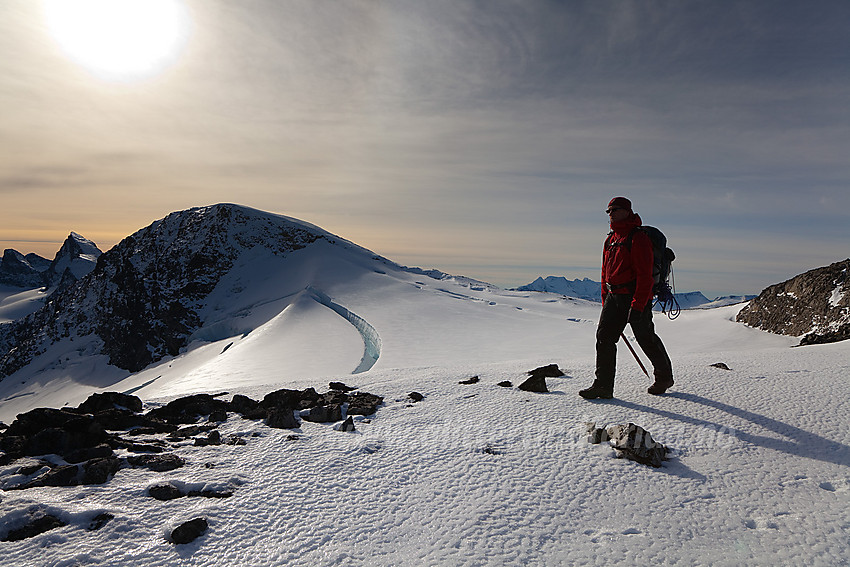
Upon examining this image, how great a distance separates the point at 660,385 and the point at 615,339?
83 cm

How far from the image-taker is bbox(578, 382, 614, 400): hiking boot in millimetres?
5973

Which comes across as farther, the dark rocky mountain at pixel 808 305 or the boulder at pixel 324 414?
the dark rocky mountain at pixel 808 305

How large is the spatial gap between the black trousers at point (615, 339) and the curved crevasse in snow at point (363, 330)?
39.2 feet

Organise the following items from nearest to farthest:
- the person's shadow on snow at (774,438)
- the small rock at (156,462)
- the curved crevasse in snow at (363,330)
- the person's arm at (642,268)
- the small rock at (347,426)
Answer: the person's shadow on snow at (774,438), the small rock at (156,462), the small rock at (347,426), the person's arm at (642,268), the curved crevasse in snow at (363,330)

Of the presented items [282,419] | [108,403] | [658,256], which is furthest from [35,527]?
[658,256]

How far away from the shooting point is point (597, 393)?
5992mm

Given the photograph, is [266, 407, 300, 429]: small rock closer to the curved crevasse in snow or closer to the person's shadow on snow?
the person's shadow on snow

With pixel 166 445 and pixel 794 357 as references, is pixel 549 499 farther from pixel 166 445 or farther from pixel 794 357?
pixel 794 357

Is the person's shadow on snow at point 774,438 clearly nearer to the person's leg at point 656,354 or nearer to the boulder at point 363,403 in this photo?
the person's leg at point 656,354

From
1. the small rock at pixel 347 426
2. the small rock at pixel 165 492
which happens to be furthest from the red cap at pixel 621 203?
the small rock at pixel 165 492

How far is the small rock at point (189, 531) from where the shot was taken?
3219 millimetres

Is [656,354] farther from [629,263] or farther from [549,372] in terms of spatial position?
[549,372]

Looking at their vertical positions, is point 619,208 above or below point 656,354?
above

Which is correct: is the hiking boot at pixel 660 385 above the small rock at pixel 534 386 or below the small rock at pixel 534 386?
above
